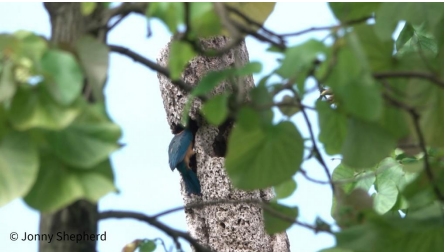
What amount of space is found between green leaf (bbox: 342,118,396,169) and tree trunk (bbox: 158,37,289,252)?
2.05 m

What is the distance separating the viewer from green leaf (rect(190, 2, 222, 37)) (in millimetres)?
622

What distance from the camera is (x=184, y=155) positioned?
10.8 ft

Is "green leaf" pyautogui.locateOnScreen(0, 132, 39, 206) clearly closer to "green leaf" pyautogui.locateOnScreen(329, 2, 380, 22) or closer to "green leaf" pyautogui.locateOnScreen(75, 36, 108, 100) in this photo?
"green leaf" pyautogui.locateOnScreen(75, 36, 108, 100)

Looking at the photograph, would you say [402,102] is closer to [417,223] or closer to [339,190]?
[417,223]

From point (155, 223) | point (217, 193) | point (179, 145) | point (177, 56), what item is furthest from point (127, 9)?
point (179, 145)

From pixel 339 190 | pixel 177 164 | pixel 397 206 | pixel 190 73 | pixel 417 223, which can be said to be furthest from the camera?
pixel 177 164

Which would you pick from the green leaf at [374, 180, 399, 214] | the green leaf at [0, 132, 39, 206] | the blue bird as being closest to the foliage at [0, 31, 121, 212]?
the green leaf at [0, 132, 39, 206]

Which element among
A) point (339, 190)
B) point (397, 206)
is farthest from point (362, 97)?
point (397, 206)

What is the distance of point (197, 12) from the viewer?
618mm

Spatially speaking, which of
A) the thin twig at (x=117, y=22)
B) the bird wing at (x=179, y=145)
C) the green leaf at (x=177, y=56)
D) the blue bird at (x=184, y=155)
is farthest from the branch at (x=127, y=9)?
the bird wing at (x=179, y=145)

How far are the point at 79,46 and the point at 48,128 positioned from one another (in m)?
0.08

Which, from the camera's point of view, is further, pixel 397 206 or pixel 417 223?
pixel 397 206

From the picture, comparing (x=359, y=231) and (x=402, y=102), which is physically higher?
(x=402, y=102)

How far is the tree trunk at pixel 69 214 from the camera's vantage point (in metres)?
0.78
